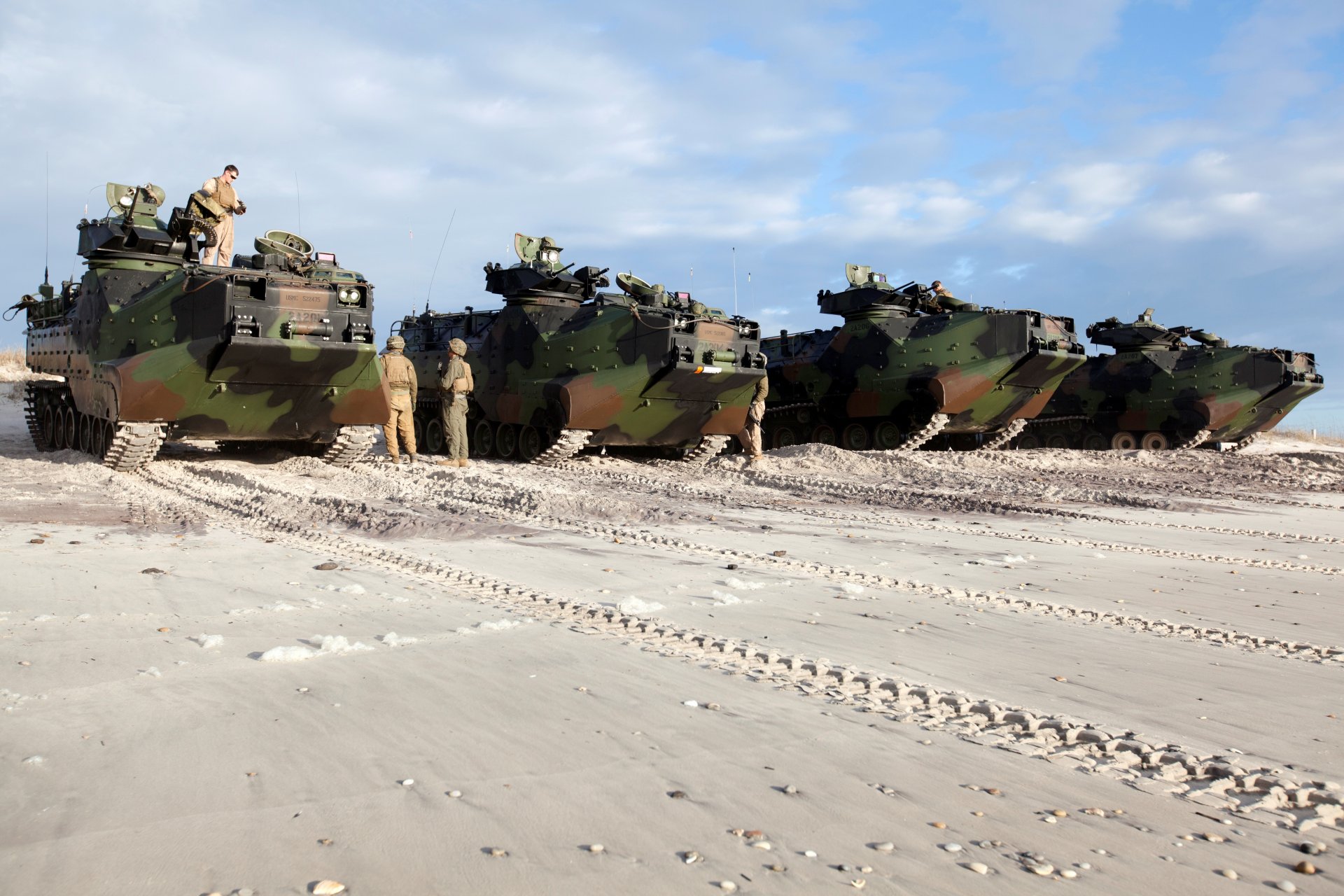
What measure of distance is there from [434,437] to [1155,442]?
16.3 metres

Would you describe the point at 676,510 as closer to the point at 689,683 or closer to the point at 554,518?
the point at 554,518

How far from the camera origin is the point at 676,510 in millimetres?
10227

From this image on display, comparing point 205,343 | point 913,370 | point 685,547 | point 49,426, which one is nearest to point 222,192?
point 205,343

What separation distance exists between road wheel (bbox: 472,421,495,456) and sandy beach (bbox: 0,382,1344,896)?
392 inches

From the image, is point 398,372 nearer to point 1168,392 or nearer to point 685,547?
point 685,547

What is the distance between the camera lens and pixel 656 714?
11.9ft

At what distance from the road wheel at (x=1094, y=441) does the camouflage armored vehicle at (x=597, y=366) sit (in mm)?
11907

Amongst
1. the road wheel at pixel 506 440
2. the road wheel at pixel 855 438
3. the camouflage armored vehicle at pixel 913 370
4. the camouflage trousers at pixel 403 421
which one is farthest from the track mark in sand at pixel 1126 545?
the road wheel at pixel 855 438

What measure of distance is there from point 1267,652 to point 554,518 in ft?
19.1

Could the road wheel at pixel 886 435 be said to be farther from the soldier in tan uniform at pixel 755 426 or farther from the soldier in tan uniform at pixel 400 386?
the soldier in tan uniform at pixel 400 386

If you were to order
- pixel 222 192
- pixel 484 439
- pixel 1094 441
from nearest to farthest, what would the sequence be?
pixel 222 192 → pixel 484 439 → pixel 1094 441

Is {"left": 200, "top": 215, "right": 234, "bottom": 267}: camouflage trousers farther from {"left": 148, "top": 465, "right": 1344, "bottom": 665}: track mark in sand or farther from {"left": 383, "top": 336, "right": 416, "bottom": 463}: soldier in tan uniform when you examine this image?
{"left": 148, "top": 465, "right": 1344, "bottom": 665}: track mark in sand

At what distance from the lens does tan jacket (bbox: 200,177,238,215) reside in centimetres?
1445

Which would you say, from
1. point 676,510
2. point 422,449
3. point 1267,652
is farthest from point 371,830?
point 422,449
